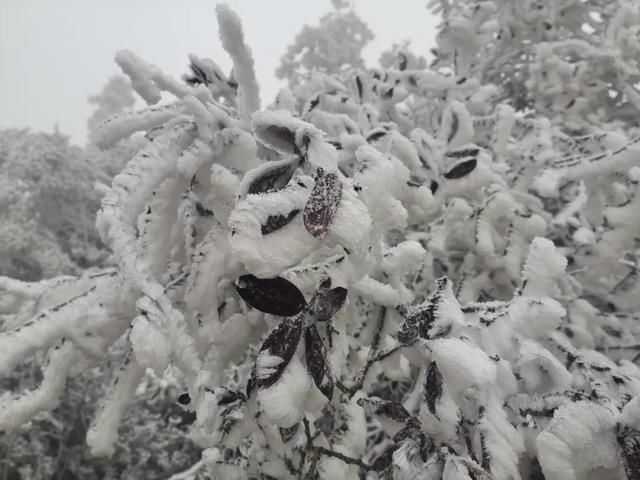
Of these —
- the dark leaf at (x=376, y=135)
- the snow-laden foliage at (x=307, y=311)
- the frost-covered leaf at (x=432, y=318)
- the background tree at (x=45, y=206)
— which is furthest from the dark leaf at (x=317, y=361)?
the background tree at (x=45, y=206)

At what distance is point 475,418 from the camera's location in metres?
0.73

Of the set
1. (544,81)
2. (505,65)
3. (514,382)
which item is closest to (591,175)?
(514,382)

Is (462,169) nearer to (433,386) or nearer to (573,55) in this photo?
(433,386)

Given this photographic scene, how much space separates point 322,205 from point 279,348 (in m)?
0.20

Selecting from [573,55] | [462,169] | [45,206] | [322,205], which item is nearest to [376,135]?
[462,169]

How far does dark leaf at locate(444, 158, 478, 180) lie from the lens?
1171 mm

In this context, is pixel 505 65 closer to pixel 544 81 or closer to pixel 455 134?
pixel 544 81

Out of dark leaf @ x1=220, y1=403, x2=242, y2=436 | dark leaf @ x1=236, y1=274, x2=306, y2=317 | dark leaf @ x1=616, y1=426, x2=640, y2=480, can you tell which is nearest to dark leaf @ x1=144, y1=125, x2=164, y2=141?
dark leaf @ x1=236, y1=274, x2=306, y2=317

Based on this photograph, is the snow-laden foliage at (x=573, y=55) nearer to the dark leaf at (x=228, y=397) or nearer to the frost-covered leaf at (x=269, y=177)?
the frost-covered leaf at (x=269, y=177)

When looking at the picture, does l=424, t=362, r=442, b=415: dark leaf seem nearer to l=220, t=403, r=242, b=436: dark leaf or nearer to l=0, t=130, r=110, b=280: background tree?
l=220, t=403, r=242, b=436: dark leaf

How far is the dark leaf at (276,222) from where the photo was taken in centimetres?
57

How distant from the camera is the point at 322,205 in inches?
23.1

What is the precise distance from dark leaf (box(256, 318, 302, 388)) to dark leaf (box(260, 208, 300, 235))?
0.16 m

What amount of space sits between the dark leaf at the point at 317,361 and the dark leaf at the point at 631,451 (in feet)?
1.23
